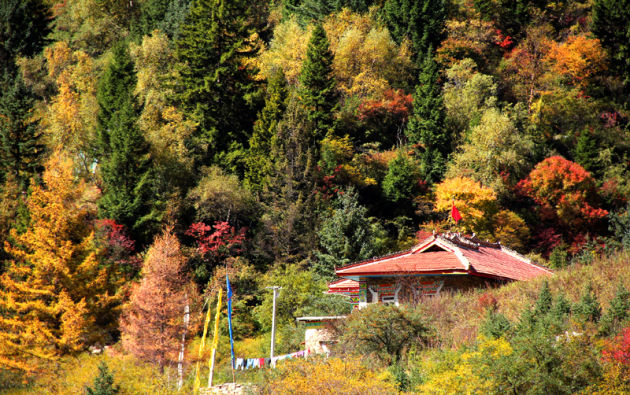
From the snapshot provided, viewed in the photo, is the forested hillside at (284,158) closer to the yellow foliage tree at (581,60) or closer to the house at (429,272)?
the yellow foliage tree at (581,60)

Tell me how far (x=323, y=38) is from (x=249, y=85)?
648cm

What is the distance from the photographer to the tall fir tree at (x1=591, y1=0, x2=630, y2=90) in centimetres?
5747

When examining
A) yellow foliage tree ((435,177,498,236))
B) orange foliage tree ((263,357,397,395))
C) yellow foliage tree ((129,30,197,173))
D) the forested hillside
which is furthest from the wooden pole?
yellow foliage tree ((435,177,498,236))

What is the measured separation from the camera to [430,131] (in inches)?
2051

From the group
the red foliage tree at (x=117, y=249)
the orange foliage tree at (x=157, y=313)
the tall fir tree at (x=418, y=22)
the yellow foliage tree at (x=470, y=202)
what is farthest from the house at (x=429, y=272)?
the tall fir tree at (x=418, y=22)

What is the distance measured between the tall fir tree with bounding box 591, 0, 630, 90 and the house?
32121 mm

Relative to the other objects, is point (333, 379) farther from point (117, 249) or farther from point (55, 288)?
point (117, 249)

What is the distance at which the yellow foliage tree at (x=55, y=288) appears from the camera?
3669 cm

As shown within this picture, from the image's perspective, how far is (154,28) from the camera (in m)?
67.0

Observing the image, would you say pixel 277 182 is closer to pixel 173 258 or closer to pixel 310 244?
pixel 310 244

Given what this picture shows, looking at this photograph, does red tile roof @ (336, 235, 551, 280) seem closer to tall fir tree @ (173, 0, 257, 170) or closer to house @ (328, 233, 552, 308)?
house @ (328, 233, 552, 308)

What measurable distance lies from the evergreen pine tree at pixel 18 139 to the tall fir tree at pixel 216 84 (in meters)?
10.4

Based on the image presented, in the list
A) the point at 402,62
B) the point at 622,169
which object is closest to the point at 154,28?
the point at 402,62

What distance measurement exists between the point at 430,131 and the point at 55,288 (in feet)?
89.8
